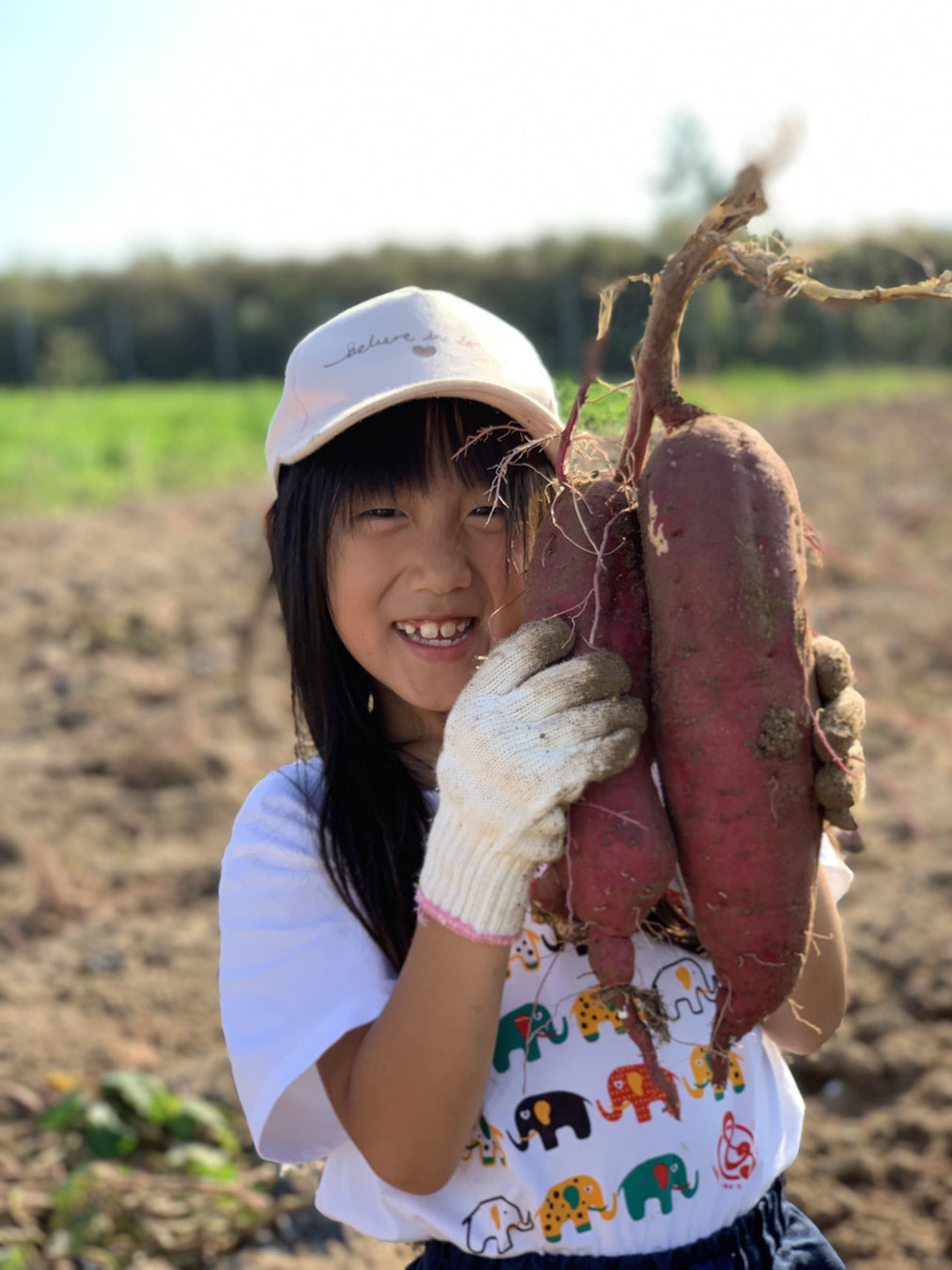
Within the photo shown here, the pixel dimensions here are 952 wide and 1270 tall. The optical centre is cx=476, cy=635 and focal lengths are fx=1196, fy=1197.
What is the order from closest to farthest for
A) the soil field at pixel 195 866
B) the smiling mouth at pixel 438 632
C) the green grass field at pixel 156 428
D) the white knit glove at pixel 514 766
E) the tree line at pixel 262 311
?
the white knit glove at pixel 514 766
the smiling mouth at pixel 438 632
the soil field at pixel 195 866
the green grass field at pixel 156 428
the tree line at pixel 262 311

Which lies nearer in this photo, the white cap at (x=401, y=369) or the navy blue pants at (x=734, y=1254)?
the navy blue pants at (x=734, y=1254)

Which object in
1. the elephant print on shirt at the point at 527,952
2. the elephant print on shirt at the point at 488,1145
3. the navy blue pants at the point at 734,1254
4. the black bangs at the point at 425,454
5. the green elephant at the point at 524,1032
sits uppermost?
the black bangs at the point at 425,454

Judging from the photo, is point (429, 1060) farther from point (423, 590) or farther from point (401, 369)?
point (401, 369)

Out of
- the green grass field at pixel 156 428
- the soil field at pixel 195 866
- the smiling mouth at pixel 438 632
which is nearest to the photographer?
the smiling mouth at pixel 438 632

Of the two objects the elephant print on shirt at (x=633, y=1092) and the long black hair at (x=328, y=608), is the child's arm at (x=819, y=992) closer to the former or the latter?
the elephant print on shirt at (x=633, y=1092)

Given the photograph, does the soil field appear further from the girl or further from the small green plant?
the girl

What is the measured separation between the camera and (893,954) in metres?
3.43

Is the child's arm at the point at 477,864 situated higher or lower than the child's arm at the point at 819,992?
higher

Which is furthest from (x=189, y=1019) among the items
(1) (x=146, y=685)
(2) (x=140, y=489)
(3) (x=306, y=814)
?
(2) (x=140, y=489)

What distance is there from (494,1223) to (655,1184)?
7.4 inches

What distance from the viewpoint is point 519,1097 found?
4.58ft

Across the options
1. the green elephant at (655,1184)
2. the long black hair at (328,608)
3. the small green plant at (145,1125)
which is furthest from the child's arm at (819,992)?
the small green plant at (145,1125)

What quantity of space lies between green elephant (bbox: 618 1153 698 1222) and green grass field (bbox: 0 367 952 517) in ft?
22.2

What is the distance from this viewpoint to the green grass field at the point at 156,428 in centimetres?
1265
